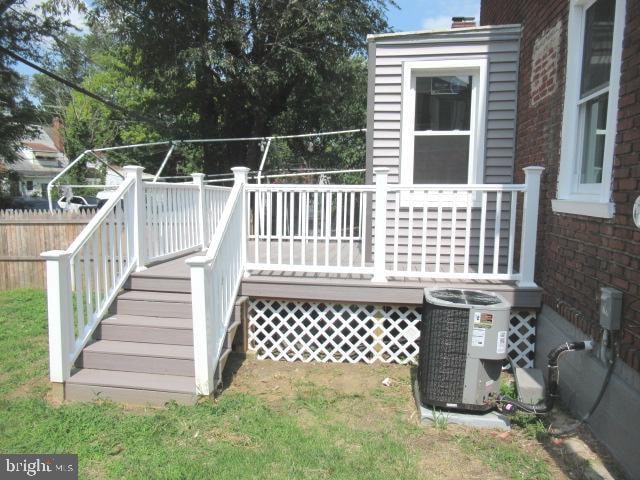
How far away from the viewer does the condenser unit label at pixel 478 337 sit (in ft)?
10.5

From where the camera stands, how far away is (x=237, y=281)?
4566mm

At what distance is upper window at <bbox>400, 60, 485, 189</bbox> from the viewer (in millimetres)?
5418

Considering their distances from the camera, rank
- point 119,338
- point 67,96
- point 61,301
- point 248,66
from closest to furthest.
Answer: point 61,301, point 119,338, point 248,66, point 67,96

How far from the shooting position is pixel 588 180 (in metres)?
3.54

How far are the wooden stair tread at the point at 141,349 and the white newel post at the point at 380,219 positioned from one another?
6.17ft

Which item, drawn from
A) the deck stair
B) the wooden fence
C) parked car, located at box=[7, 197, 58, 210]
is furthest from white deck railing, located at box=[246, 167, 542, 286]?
parked car, located at box=[7, 197, 58, 210]

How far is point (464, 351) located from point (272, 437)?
4.82 ft

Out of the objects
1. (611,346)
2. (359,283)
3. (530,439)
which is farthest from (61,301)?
(611,346)

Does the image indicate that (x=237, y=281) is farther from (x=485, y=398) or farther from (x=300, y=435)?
(x=485, y=398)

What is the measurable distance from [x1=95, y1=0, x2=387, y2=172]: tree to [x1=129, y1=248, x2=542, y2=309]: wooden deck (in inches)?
340

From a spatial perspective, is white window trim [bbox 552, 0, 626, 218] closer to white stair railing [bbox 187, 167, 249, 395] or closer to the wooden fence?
white stair railing [bbox 187, 167, 249, 395]

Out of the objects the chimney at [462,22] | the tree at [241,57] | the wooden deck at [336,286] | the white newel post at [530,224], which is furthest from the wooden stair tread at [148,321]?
the tree at [241,57]

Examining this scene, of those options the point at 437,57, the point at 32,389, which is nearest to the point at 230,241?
the point at 32,389

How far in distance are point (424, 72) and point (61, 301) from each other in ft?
14.8
